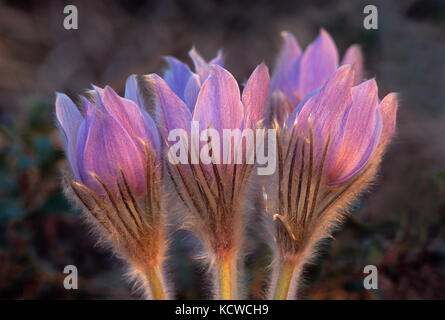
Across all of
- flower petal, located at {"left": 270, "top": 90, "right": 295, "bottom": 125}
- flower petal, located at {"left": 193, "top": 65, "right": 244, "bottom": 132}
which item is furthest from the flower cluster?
flower petal, located at {"left": 270, "top": 90, "right": 295, "bottom": 125}

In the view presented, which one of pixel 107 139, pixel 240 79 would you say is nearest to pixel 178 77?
pixel 107 139

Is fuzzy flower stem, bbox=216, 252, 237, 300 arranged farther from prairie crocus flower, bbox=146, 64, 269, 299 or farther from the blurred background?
the blurred background

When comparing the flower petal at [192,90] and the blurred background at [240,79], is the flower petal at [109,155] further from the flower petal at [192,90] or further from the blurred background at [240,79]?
the blurred background at [240,79]

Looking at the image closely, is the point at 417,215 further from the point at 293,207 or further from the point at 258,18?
the point at 258,18

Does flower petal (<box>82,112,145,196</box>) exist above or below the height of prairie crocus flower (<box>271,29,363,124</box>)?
below

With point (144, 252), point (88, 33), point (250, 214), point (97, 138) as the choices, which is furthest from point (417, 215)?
point (88, 33)

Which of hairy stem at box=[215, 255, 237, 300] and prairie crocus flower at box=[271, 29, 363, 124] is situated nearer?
hairy stem at box=[215, 255, 237, 300]

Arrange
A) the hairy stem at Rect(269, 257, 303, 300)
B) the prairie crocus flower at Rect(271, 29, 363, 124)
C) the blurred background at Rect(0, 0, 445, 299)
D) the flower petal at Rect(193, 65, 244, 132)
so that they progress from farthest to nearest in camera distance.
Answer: the blurred background at Rect(0, 0, 445, 299) → the prairie crocus flower at Rect(271, 29, 363, 124) → the hairy stem at Rect(269, 257, 303, 300) → the flower petal at Rect(193, 65, 244, 132)
